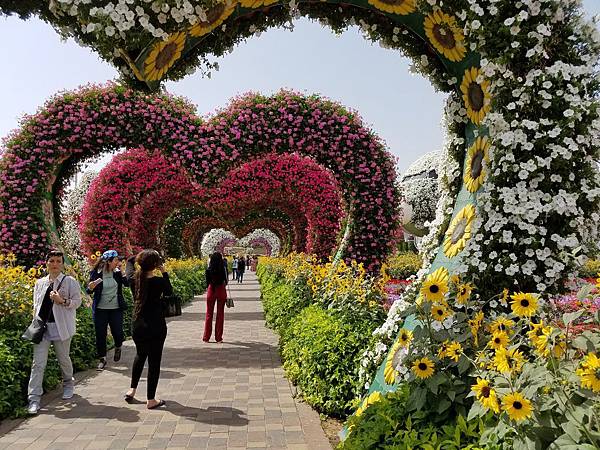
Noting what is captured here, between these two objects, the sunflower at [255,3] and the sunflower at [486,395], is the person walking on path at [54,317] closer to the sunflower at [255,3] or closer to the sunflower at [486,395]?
the sunflower at [255,3]

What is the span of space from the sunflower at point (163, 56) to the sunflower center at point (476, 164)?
212 centimetres

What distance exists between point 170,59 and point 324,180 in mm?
10477

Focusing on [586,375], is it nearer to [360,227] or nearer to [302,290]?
[302,290]

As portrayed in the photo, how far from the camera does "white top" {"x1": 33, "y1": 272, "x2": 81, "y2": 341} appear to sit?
5258 mm

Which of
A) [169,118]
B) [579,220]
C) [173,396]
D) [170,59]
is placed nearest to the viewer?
[579,220]

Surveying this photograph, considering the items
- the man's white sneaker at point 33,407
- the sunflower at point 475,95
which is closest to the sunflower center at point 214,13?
the sunflower at point 475,95

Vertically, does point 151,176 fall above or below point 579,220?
above

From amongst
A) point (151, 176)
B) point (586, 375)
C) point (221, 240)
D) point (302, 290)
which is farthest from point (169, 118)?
point (221, 240)

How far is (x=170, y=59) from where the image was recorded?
12.2 ft

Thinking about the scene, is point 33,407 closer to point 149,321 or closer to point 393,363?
point 149,321

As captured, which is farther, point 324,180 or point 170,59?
point 324,180

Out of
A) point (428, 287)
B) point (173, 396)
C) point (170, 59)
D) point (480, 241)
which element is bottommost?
point (173, 396)

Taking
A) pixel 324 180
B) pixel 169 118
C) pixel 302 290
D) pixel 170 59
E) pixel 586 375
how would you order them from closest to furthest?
pixel 586 375
pixel 170 59
pixel 302 290
pixel 169 118
pixel 324 180

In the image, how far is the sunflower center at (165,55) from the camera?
3.53 m
